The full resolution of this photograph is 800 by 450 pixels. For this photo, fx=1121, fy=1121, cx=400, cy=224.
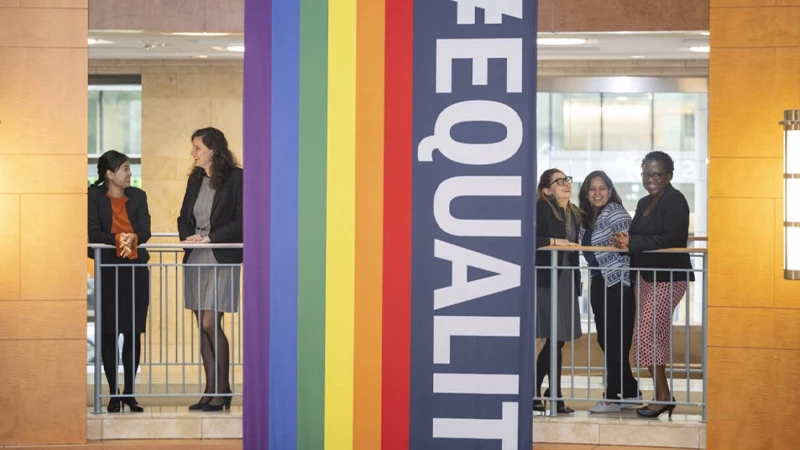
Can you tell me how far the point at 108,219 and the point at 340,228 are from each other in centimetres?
225

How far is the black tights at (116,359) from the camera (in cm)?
685

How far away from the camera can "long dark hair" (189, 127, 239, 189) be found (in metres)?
6.76

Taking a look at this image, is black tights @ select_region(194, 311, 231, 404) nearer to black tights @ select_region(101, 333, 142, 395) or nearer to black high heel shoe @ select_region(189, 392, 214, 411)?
black high heel shoe @ select_region(189, 392, 214, 411)

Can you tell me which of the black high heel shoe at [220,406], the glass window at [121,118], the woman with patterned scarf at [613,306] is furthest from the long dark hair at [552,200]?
the glass window at [121,118]

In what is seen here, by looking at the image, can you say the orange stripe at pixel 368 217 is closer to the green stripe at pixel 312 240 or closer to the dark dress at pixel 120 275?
the green stripe at pixel 312 240

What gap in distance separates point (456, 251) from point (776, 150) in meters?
2.15

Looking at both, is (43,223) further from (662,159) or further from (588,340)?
(662,159)

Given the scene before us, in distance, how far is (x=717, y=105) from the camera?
6.20m

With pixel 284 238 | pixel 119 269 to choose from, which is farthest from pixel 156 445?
pixel 284 238

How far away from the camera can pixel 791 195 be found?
578 cm

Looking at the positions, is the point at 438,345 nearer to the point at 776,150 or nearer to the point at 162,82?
the point at 776,150

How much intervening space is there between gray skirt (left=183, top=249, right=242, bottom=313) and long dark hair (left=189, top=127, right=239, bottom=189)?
45cm

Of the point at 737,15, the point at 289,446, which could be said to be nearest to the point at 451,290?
the point at 289,446

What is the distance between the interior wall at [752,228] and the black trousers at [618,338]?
2.52ft
